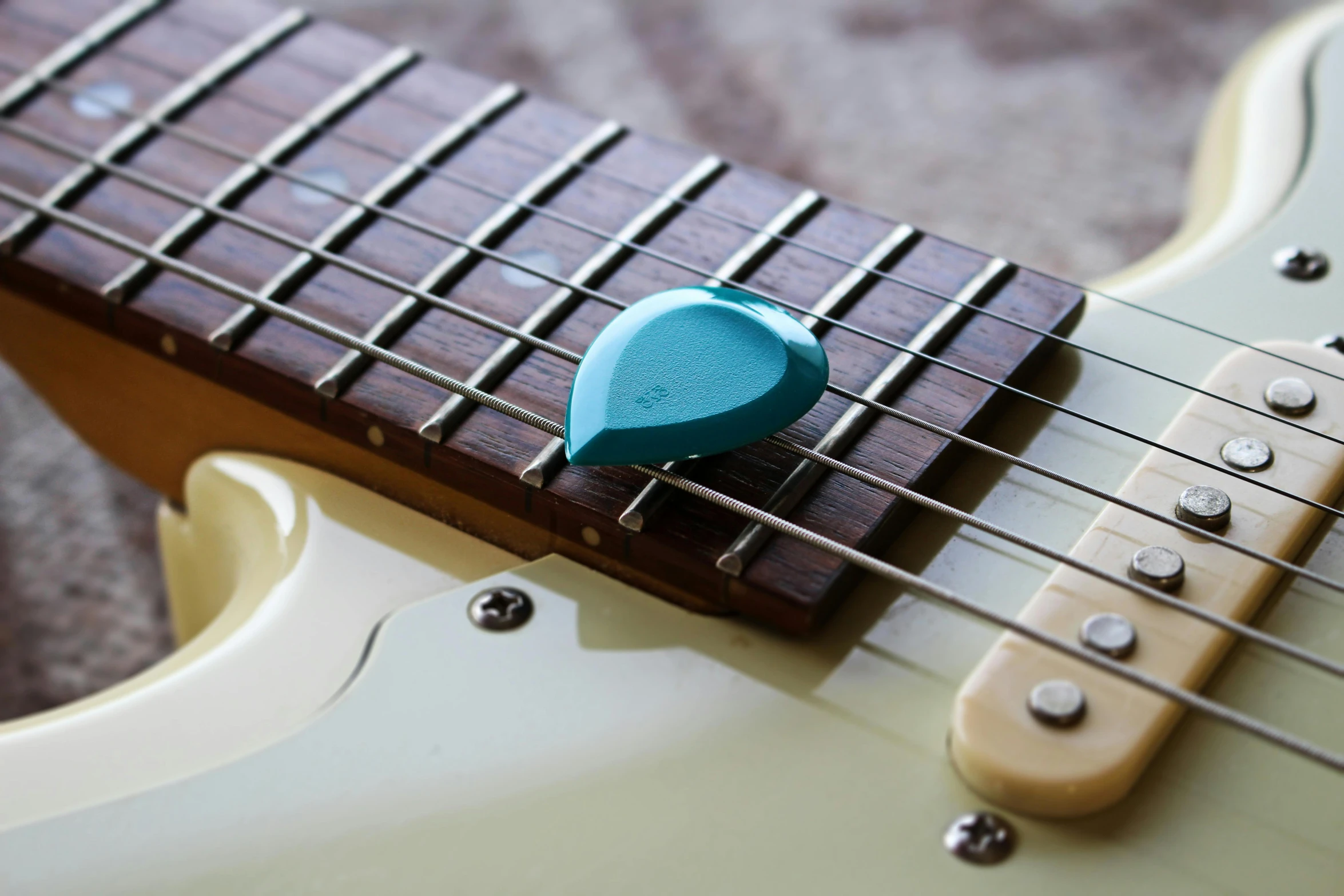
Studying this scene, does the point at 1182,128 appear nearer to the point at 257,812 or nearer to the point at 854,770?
the point at 854,770

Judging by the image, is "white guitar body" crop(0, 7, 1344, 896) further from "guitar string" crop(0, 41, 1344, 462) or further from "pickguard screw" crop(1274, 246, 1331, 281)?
"pickguard screw" crop(1274, 246, 1331, 281)

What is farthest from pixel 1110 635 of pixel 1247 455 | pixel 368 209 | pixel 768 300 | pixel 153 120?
pixel 153 120

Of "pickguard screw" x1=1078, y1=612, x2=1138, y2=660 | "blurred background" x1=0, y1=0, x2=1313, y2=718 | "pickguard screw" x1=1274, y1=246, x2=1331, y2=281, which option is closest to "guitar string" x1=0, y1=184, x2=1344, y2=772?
"pickguard screw" x1=1078, y1=612, x2=1138, y2=660

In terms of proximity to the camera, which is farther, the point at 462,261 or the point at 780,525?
the point at 462,261

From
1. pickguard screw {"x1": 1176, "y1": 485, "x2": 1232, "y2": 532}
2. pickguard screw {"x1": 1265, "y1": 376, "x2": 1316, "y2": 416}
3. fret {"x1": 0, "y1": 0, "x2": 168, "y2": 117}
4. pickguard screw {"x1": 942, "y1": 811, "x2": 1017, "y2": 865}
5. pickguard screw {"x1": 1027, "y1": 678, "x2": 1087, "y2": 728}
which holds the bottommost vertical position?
pickguard screw {"x1": 942, "y1": 811, "x2": 1017, "y2": 865}

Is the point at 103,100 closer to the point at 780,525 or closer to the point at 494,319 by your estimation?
the point at 494,319

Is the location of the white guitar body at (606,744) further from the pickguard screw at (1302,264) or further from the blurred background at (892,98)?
the blurred background at (892,98)
